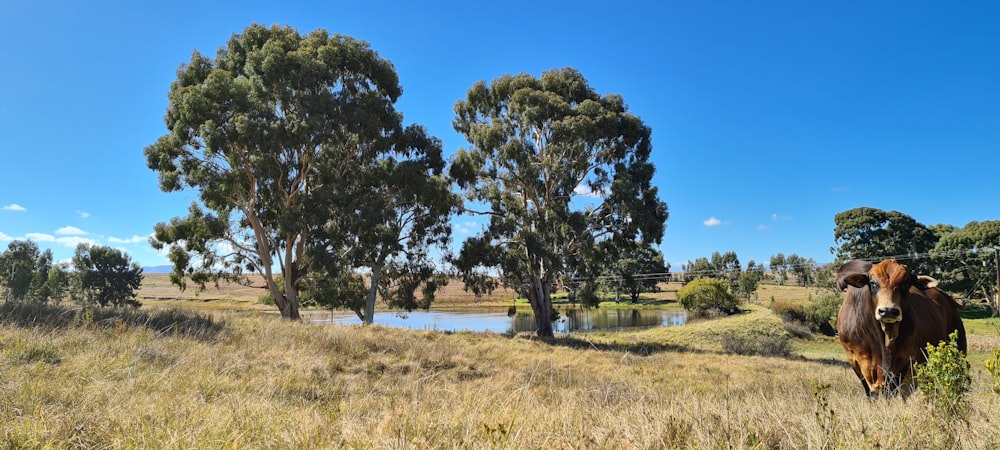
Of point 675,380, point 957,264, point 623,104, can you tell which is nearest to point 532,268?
point 623,104

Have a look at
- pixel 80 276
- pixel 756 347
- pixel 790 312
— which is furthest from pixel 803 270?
pixel 80 276

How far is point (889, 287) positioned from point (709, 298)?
46.3 m

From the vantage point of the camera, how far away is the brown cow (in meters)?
5.61

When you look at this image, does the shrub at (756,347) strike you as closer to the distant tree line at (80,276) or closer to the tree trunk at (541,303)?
the tree trunk at (541,303)

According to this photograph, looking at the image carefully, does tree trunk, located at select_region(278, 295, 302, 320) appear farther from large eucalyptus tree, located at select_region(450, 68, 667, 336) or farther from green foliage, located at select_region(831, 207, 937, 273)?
green foliage, located at select_region(831, 207, 937, 273)

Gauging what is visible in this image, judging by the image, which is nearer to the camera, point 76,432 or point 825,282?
point 76,432

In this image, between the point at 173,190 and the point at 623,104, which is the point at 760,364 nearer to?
the point at 623,104

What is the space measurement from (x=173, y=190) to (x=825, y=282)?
5916 centimetres

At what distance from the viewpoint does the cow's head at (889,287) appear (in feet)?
17.9

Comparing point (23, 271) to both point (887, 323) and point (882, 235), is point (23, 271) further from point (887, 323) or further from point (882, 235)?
point (882, 235)

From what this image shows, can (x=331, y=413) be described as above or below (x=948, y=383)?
below

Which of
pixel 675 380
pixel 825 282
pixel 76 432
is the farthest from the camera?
pixel 825 282

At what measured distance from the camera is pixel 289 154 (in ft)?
73.4

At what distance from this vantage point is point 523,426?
3.51 metres
